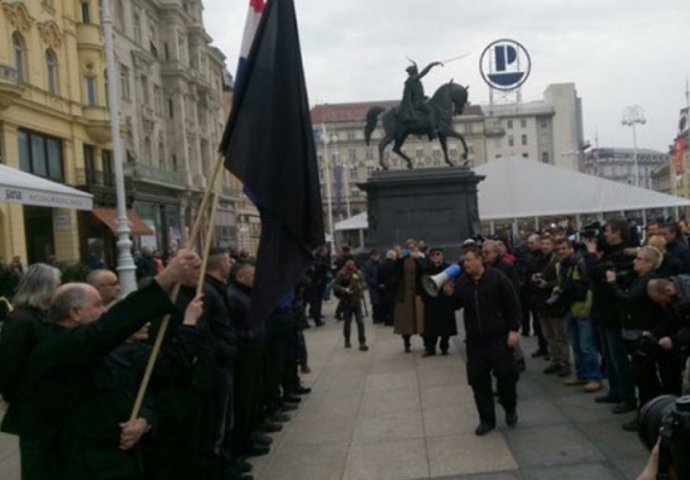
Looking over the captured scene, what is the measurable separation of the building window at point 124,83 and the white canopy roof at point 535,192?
2384 cm

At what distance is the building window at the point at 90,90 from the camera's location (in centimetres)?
4025

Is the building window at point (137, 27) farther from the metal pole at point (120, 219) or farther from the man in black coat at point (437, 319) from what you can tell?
the man in black coat at point (437, 319)

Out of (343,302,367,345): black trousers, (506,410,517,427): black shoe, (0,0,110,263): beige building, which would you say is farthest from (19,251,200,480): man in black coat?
(0,0,110,263): beige building

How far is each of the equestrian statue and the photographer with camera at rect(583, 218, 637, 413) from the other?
712 inches

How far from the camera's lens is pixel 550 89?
139m

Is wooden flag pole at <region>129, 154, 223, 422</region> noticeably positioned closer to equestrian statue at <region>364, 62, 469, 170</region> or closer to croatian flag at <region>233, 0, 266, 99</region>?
croatian flag at <region>233, 0, 266, 99</region>

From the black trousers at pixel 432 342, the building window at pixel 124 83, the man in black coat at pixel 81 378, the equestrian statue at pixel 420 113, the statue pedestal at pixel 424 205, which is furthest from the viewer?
the building window at pixel 124 83

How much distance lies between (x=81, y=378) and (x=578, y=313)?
661 cm

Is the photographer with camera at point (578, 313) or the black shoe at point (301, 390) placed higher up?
the photographer with camera at point (578, 313)

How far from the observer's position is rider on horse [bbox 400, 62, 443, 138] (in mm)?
26016

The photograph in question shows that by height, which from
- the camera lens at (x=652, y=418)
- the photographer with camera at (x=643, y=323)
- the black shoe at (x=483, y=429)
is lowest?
the black shoe at (x=483, y=429)

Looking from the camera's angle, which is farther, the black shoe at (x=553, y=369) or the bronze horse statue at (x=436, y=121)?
the bronze horse statue at (x=436, y=121)

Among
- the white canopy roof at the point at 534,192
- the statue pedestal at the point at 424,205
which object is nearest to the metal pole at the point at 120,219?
the statue pedestal at the point at 424,205

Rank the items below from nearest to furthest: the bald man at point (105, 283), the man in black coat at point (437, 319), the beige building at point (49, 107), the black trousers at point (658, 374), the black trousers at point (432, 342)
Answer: the bald man at point (105, 283), the black trousers at point (658, 374), the man in black coat at point (437, 319), the black trousers at point (432, 342), the beige building at point (49, 107)
